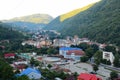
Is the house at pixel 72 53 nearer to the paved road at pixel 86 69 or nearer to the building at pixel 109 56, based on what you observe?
the building at pixel 109 56

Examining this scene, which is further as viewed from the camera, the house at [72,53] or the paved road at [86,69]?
the house at [72,53]

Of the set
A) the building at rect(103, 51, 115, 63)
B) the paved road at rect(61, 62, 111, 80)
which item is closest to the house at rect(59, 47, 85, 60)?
the building at rect(103, 51, 115, 63)

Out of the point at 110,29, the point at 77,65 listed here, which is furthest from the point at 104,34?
the point at 77,65

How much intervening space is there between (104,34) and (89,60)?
24493 mm

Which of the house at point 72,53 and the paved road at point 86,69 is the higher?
the house at point 72,53

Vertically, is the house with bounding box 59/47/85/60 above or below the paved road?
above

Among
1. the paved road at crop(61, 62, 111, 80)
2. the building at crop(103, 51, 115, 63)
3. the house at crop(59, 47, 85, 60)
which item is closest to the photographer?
the paved road at crop(61, 62, 111, 80)

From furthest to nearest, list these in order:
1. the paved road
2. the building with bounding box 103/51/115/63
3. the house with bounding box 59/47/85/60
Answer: the house with bounding box 59/47/85/60
the building with bounding box 103/51/115/63
the paved road

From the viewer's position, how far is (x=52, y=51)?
44375 mm

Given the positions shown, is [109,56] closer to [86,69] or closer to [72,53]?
[86,69]

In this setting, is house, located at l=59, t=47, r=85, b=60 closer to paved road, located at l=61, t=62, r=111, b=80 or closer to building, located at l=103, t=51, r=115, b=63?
building, located at l=103, t=51, r=115, b=63

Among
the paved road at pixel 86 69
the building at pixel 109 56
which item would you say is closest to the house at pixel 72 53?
the building at pixel 109 56

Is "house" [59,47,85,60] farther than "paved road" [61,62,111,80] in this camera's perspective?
Yes

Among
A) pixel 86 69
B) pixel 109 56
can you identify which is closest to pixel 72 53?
pixel 109 56
